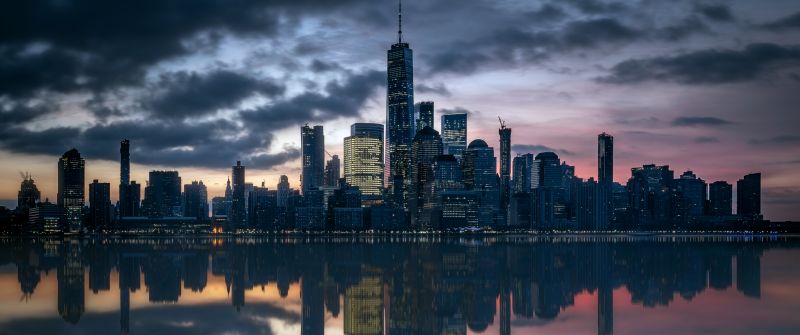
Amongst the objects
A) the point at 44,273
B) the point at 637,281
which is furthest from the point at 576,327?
the point at 44,273

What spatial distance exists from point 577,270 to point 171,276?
35.8 m

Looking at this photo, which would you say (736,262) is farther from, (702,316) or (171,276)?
(171,276)

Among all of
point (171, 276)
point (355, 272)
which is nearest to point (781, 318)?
point (355, 272)

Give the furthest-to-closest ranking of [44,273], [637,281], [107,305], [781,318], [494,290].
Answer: [44,273] < [637,281] < [494,290] < [107,305] < [781,318]

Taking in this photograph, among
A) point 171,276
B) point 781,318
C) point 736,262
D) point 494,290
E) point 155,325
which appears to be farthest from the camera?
point 736,262

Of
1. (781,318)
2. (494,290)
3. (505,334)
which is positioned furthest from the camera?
(494,290)

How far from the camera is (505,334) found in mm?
30938

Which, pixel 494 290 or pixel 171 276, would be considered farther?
pixel 171 276

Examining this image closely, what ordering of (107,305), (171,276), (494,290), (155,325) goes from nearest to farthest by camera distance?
(155,325)
(107,305)
(494,290)
(171,276)

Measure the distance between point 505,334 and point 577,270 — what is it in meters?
35.9

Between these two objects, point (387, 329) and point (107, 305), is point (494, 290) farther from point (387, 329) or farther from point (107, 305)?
point (107, 305)

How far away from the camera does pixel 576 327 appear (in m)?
32.8

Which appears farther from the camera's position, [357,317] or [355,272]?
[355,272]

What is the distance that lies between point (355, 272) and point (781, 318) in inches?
1356
